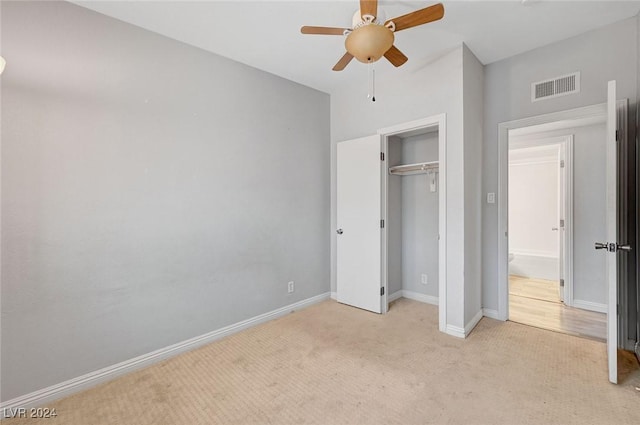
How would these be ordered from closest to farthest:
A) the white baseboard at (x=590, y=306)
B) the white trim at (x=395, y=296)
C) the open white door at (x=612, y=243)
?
the open white door at (x=612, y=243)
the white baseboard at (x=590, y=306)
the white trim at (x=395, y=296)

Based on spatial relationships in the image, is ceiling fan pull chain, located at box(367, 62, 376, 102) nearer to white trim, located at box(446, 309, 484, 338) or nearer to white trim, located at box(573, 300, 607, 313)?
white trim, located at box(446, 309, 484, 338)

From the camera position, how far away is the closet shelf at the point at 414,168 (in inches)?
132

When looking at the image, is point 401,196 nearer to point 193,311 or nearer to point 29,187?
point 193,311

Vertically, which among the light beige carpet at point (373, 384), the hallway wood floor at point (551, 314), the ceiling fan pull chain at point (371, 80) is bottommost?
the light beige carpet at point (373, 384)

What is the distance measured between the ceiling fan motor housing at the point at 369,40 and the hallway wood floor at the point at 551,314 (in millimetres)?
3064

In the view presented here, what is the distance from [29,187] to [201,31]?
1724 mm

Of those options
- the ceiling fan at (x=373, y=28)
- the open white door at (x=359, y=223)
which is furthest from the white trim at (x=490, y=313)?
the ceiling fan at (x=373, y=28)

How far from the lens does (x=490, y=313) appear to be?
307cm

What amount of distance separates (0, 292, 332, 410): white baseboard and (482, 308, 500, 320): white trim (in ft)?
7.68

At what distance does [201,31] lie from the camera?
237 cm

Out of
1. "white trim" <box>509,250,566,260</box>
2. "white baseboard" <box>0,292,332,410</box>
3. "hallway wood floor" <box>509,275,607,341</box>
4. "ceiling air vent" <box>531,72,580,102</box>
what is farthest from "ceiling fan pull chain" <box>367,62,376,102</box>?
"white trim" <box>509,250,566,260</box>

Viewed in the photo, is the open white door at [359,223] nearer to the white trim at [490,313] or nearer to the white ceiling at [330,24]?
the white ceiling at [330,24]

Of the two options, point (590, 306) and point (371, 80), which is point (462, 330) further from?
point (371, 80)

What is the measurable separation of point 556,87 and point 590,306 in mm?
2532
